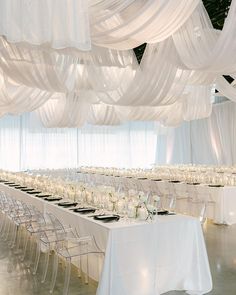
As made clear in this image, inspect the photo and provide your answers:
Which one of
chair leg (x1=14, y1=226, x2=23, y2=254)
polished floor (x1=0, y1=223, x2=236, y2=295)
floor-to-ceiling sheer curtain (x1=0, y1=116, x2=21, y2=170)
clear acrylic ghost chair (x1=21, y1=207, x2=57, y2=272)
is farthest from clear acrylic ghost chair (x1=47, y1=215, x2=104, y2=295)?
floor-to-ceiling sheer curtain (x1=0, y1=116, x2=21, y2=170)

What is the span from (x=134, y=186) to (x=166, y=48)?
554 centimetres

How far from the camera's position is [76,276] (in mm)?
5031

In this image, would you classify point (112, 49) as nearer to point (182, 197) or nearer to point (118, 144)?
point (182, 197)

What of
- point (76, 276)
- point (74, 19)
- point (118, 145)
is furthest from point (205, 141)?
point (74, 19)

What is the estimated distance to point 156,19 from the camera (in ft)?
15.1

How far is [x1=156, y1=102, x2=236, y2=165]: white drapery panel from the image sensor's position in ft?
53.7

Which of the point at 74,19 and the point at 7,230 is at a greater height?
the point at 74,19

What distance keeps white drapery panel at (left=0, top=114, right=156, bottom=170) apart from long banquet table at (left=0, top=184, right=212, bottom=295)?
41.9 ft

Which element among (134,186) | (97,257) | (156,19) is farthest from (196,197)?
(156,19)

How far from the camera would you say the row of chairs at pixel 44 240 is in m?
4.60

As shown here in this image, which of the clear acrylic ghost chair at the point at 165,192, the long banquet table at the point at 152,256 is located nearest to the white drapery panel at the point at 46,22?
the long banquet table at the point at 152,256

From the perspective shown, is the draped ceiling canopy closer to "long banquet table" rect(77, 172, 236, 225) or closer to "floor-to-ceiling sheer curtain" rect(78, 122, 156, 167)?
"long banquet table" rect(77, 172, 236, 225)

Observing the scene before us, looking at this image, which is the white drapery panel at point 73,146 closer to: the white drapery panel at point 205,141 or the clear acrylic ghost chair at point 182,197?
the white drapery panel at point 205,141

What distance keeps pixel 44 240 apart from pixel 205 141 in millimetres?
13927
